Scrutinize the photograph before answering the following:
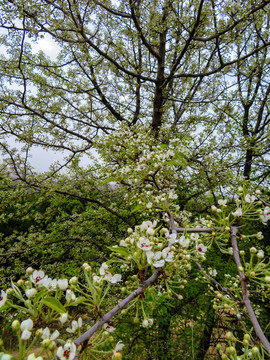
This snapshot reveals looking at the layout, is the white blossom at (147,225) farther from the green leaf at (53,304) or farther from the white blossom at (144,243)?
the green leaf at (53,304)

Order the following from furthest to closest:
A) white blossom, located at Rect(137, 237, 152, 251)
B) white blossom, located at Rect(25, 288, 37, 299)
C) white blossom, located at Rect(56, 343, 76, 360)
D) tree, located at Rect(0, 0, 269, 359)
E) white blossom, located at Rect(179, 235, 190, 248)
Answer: tree, located at Rect(0, 0, 269, 359) < white blossom, located at Rect(179, 235, 190, 248) < white blossom, located at Rect(137, 237, 152, 251) < white blossom, located at Rect(25, 288, 37, 299) < white blossom, located at Rect(56, 343, 76, 360)

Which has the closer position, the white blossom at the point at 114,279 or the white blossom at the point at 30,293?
the white blossom at the point at 30,293

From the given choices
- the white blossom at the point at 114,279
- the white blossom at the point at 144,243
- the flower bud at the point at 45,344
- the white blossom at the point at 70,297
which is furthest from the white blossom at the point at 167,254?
the flower bud at the point at 45,344

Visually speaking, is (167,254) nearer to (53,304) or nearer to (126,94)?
(53,304)

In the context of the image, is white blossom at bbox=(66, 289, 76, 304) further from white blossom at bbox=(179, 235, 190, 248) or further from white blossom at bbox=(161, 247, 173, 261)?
white blossom at bbox=(179, 235, 190, 248)

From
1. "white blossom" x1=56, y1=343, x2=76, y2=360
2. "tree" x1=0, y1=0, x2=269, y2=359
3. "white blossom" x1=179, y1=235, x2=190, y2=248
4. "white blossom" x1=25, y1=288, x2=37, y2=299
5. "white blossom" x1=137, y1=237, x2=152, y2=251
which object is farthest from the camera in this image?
"tree" x1=0, y1=0, x2=269, y2=359

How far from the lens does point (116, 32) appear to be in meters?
5.64

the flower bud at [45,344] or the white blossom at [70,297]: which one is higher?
the white blossom at [70,297]

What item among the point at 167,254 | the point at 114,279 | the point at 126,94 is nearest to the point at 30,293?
the point at 114,279

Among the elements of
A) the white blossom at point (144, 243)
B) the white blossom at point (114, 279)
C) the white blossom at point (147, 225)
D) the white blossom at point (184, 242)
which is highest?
the white blossom at point (147, 225)

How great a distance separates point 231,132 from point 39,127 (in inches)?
233

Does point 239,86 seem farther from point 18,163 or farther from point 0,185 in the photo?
point 0,185

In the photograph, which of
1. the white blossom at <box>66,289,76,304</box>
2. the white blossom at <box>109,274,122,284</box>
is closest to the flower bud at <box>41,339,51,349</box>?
the white blossom at <box>66,289,76,304</box>

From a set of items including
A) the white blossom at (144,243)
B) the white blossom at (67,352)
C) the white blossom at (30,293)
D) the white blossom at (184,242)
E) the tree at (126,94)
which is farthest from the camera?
the tree at (126,94)
